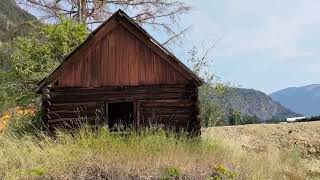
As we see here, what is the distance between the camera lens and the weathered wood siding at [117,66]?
2045 centimetres

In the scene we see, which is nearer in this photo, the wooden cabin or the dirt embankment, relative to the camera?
the wooden cabin

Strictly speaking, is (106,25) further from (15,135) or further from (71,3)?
(71,3)

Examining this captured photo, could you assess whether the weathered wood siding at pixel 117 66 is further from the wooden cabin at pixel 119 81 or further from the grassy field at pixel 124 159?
the grassy field at pixel 124 159

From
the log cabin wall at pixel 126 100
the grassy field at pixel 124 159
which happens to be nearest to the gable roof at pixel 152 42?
the log cabin wall at pixel 126 100

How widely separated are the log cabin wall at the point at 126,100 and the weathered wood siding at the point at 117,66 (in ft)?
0.82

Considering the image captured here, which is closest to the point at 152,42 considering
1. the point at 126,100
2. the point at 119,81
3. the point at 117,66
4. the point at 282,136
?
the point at 117,66

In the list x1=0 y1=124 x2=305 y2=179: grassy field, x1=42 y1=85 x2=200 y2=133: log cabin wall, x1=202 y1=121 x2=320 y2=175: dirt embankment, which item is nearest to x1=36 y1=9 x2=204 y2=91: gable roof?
x1=42 y1=85 x2=200 y2=133: log cabin wall

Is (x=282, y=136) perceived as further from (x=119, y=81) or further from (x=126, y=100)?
(x=119, y=81)

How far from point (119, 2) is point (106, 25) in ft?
35.5

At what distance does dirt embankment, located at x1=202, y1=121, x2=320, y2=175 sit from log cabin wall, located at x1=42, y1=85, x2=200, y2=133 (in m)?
11.0

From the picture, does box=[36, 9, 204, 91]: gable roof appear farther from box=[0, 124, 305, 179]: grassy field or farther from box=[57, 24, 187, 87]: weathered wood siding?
box=[0, 124, 305, 179]: grassy field

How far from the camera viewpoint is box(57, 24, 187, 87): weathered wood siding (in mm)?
20453

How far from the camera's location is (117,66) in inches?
810

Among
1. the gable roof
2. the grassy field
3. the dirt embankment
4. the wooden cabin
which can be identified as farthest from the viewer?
the dirt embankment
